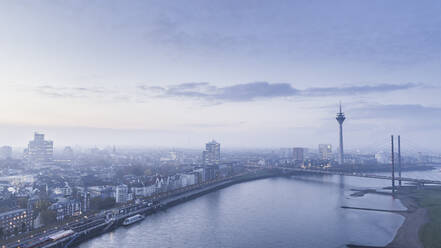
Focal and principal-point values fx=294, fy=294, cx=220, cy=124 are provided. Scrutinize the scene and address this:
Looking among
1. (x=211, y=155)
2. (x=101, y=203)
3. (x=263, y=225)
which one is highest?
(x=211, y=155)

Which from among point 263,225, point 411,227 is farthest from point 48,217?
point 411,227

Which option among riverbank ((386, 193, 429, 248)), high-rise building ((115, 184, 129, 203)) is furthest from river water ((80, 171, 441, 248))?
high-rise building ((115, 184, 129, 203))

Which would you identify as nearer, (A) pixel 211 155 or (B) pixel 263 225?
(B) pixel 263 225

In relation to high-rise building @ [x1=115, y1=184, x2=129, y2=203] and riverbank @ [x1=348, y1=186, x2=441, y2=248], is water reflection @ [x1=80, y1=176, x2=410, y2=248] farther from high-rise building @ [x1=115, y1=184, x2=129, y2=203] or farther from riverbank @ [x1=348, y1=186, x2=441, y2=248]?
high-rise building @ [x1=115, y1=184, x2=129, y2=203]

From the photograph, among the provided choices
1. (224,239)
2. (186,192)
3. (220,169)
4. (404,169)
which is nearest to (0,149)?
(220,169)

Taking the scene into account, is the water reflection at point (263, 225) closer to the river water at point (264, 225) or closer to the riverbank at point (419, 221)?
the river water at point (264, 225)

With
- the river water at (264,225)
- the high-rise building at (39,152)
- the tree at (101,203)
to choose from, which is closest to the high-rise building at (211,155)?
the high-rise building at (39,152)

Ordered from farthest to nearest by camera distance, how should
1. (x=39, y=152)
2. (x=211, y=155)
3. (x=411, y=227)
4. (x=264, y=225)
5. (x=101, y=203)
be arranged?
(x=211, y=155), (x=39, y=152), (x=101, y=203), (x=264, y=225), (x=411, y=227)

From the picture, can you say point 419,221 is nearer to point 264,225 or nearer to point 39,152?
point 264,225
